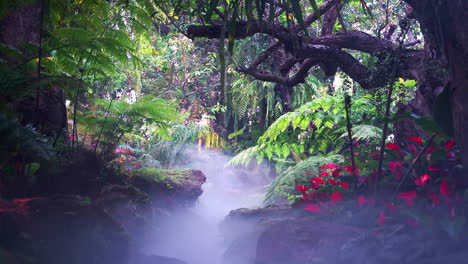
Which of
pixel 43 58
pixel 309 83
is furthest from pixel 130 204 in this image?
pixel 309 83

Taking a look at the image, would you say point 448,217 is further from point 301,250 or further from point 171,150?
point 171,150

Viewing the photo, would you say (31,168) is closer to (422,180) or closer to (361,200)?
(361,200)

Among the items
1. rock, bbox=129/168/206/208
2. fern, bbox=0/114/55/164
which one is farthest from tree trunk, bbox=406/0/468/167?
→ rock, bbox=129/168/206/208

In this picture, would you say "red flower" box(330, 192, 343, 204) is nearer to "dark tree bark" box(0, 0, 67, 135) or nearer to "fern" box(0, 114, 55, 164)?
"fern" box(0, 114, 55, 164)

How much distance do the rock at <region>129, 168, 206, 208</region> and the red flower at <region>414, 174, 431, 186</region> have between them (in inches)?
106

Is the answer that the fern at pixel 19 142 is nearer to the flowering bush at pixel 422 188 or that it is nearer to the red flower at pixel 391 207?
the flowering bush at pixel 422 188

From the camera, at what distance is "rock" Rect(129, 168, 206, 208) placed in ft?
11.7

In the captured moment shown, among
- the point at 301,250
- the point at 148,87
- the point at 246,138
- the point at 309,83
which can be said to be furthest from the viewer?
the point at 148,87

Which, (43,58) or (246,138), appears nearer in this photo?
(43,58)

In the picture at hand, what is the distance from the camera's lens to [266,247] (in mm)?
1715

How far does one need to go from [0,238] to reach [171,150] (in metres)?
4.05

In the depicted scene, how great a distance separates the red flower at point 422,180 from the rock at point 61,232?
1568mm

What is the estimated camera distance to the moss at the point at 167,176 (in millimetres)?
3612

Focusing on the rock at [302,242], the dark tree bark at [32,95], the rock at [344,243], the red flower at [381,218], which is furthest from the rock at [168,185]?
the red flower at [381,218]
